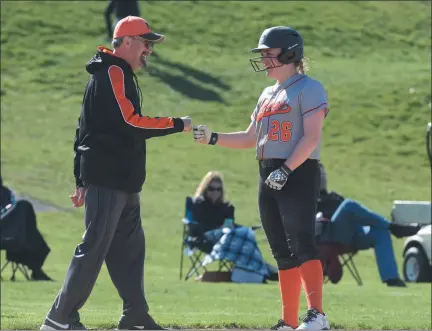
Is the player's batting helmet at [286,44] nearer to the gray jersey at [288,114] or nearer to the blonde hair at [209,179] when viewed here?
the gray jersey at [288,114]

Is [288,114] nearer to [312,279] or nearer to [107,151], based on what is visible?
[312,279]

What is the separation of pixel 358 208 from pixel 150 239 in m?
9.77

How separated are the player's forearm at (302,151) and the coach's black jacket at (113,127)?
2.23 feet

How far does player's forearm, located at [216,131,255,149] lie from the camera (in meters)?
8.50

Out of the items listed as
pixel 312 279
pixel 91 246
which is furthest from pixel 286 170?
pixel 91 246

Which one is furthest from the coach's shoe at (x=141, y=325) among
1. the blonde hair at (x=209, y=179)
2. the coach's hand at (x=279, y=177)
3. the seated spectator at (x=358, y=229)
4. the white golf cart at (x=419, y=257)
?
the white golf cart at (x=419, y=257)

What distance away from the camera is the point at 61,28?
54469mm

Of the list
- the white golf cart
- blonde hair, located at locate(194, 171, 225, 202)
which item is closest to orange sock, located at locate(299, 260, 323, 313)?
blonde hair, located at locate(194, 171, 225, 202)

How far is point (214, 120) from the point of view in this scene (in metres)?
43.5

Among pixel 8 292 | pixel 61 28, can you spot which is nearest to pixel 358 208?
pixel 8 292

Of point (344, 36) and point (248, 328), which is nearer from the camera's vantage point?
point (248, 328)

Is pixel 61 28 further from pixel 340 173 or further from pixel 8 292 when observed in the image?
pixel 8 292

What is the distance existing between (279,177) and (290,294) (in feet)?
2.51

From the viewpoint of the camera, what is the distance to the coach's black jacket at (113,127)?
309 inches
